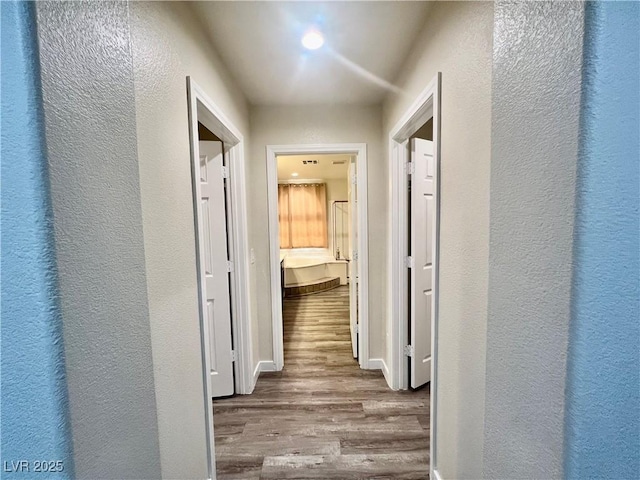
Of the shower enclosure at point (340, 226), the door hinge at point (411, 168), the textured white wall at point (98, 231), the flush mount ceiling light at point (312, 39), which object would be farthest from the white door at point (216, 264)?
the shower enclosure at point (340, 226)

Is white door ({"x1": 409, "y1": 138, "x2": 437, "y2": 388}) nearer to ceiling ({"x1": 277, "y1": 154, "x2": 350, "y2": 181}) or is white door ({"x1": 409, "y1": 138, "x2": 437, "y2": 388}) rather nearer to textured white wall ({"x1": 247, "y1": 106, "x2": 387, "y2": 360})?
textured white wall ({"x1": 247, "y1": 106, "x2": 387, "y2": 360})

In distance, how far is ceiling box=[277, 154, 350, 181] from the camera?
4355 millimetres

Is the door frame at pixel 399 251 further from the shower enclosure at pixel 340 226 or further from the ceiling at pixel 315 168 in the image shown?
the shower enclosure at pixel 340 226

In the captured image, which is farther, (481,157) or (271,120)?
(271,120)

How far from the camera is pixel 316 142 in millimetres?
2322

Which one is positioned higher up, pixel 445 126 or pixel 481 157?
pixel 445 126

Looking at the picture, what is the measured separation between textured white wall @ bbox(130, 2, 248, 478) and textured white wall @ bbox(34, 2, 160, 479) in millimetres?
102

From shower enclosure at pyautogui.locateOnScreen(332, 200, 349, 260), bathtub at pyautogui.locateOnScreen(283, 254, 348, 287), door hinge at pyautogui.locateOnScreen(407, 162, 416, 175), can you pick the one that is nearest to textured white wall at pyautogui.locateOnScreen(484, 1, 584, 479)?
door hinge at pyautogui.locateOnScreen(407, 162, 416, 175)

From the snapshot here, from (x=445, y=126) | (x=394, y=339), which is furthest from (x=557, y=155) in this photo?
(x=394, y=339)

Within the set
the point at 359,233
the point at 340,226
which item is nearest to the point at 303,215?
the point at 340,226

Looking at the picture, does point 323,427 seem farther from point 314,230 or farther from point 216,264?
point 314,230

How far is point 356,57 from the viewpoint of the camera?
5.44 ft

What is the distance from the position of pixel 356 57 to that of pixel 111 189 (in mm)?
1624

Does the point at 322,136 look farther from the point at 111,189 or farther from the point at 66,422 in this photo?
the point at 66,422
